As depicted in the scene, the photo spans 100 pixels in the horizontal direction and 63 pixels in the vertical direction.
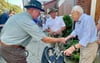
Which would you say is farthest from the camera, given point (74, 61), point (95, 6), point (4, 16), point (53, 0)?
point (53, 0)

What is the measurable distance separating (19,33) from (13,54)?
0.42 meters

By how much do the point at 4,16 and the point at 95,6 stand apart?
324 centimetres

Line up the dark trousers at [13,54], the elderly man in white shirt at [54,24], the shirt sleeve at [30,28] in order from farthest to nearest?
1. the elderly man in white shirt at [54,24]
2. the dark trousers at [13,54]
3. the shirt sleeve at [30,28]

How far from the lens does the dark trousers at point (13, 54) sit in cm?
214

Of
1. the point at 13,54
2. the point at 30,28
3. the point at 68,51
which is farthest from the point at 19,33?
the point at 68,51

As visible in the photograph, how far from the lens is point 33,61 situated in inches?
164

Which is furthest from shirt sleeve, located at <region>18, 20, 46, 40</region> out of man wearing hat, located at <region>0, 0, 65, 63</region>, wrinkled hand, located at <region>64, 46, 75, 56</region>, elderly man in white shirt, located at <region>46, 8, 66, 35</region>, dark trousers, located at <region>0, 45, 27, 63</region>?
elderly man in white shirt, located at <region>46, 8, 66, 35</region>

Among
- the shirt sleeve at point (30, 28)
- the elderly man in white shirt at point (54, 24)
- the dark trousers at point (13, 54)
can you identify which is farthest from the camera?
the elderly man in white shirt at point (54, 24)

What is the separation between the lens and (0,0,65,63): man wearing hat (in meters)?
1.95

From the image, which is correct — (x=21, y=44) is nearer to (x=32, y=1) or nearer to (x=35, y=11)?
(x=35, y=11)

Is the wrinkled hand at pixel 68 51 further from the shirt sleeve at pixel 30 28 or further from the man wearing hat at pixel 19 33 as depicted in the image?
the shirt sleeve at pixel 30 28

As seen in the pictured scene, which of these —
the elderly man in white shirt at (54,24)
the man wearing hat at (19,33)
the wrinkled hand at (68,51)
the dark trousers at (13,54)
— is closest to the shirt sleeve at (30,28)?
the man wearing hat at (19,33)

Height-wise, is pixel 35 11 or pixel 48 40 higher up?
pixel 35 11

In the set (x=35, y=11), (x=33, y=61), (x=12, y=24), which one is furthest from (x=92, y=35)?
(x=33, y=61)
